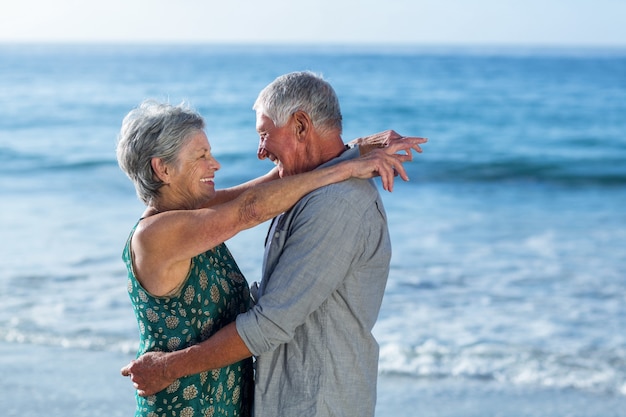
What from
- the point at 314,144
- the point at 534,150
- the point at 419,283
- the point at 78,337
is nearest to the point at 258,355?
the point at 314,144

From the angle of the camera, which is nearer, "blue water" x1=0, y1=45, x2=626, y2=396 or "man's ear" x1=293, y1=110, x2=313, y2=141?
"man's ear" x1=293, y1=110, x2=313, y2=141

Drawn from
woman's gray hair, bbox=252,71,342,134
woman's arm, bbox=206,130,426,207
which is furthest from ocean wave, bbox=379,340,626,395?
woman's gray hair, bbox=252,71,342,134

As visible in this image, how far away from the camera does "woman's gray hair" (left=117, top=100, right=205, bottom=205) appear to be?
245 centimetres

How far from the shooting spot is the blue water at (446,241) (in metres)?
5.78

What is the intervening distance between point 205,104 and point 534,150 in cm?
1177

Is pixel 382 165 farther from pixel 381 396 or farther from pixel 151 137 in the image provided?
pixel 381 396

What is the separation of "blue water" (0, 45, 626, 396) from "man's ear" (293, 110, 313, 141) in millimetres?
463

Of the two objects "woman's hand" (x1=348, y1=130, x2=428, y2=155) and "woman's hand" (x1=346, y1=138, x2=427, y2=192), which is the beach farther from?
"woman's hand" (x1=346, y1=138, x2=427, y2=192)

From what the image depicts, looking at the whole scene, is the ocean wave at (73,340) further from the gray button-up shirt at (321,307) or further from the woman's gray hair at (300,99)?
the woman's gray hair at (300,99)

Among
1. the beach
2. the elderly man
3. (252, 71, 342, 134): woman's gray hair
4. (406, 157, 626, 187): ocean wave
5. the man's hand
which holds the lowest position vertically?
(406, 157, 626, 187): ocean wave

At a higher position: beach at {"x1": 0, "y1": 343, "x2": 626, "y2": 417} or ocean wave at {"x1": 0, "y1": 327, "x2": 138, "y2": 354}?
beach at {"x1": 0, "y1": 343, "x2": 626, "y2": 417}

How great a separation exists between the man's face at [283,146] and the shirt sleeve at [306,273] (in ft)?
0.72

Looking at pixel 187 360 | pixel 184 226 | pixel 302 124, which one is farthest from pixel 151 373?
pixel 302 124

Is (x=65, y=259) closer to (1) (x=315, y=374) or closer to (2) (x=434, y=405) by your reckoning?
(2) (x=434, y=405)
